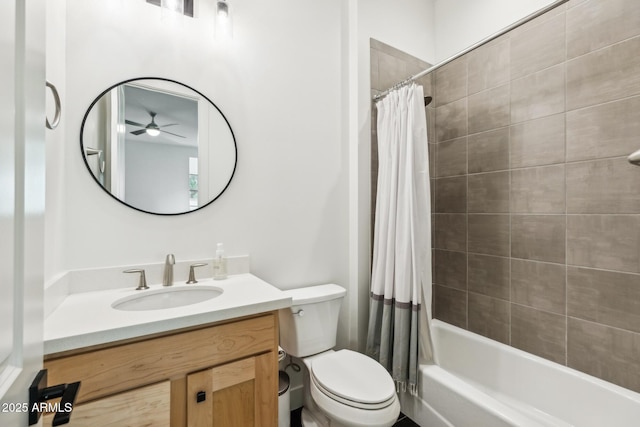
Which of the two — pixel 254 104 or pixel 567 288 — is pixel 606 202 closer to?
pixel 567 288

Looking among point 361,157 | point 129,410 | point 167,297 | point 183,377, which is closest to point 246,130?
point 361,157

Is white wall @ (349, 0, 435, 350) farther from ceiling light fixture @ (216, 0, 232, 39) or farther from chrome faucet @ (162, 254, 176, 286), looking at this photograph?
chrome faucet @ (162, 254, 176, 286)

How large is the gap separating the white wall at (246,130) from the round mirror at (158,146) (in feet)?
0.15

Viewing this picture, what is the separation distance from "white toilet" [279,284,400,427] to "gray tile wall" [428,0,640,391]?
1034 millimetres

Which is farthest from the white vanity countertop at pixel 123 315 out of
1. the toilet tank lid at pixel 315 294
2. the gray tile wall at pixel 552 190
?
the gray tile wall at pixel 552 190

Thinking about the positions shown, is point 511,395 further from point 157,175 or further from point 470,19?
point 470,19

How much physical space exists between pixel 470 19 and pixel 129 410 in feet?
9.51

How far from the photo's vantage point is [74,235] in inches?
49.1

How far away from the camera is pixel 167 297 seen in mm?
1334

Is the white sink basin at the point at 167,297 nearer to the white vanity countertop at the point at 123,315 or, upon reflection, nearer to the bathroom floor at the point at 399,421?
the white vanity countertop at the point at 123,315

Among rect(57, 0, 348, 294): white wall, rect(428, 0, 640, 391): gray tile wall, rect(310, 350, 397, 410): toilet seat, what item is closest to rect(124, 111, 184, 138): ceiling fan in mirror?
rect(57, 0, 348, 294): white wall

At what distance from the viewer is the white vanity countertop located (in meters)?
0.85

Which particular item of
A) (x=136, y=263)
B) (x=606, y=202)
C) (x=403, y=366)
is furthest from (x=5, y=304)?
(x=606, y=202)

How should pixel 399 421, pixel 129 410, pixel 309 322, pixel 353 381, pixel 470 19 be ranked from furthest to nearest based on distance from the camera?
pixel 470 19, pixel 399 421, pixel 309 322, pixel 353 381, pixel 129 410
